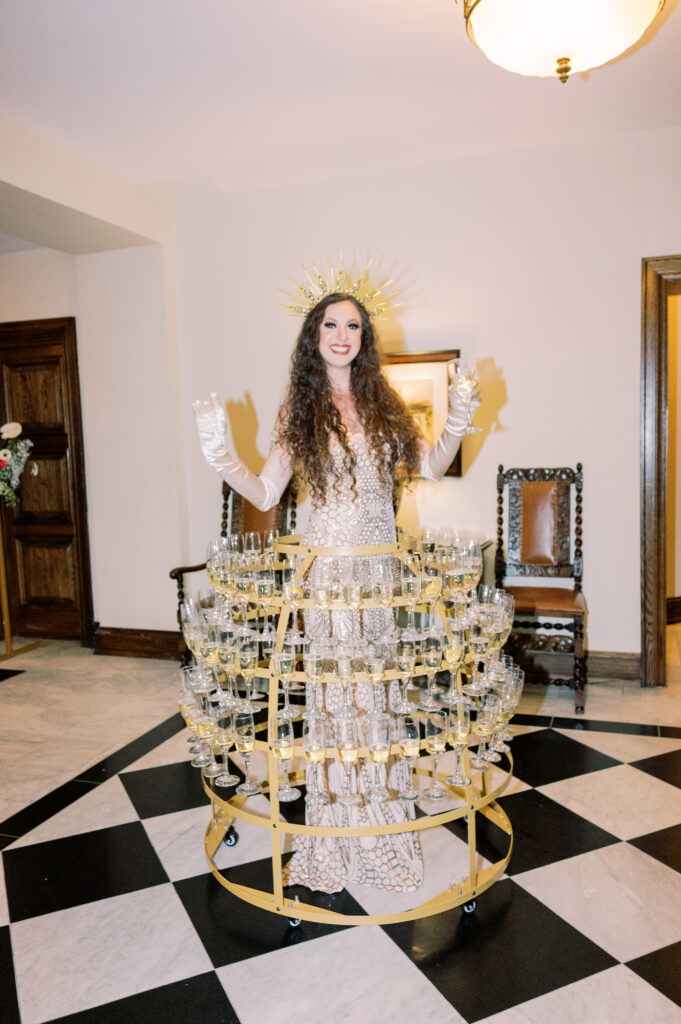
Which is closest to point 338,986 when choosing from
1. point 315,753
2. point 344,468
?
point 315,753

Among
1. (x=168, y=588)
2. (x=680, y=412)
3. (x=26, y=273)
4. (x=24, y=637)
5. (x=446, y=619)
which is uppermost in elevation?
(x=26, y=273)

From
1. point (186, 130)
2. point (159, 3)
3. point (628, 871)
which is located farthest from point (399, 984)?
point (186, 130)

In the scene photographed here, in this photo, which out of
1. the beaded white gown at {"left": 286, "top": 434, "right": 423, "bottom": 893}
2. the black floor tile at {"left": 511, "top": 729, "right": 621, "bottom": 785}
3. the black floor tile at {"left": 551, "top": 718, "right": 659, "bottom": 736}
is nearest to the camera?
the beaded white gown at {"left": 286, "top": 434, "right": 423, "bottom": 893}

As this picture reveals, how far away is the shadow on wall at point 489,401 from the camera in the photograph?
3.98 m

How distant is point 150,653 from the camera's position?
4.65 m

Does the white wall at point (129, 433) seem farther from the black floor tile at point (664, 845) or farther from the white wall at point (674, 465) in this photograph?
the white wall at point (674, 465)

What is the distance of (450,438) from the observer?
6.88 feet

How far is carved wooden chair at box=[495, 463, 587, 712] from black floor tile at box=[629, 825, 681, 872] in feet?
4.37

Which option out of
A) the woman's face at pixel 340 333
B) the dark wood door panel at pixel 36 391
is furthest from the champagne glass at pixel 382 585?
the dark wood door panel at pixel 36 391

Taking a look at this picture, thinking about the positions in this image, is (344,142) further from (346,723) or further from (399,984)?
(399,984)

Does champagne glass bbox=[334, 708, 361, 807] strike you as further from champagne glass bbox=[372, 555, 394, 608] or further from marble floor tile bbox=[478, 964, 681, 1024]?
marble floor tile bbox=[478, 964, 681, 1024]

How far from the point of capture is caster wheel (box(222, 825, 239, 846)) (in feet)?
7.86

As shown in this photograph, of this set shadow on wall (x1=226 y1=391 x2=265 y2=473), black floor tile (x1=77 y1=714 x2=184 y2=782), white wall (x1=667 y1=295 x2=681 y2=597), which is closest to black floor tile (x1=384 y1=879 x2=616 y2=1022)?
black floor tile (x1=77 y1=714 x2=184 y2=782)

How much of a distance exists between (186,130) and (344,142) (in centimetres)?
79
